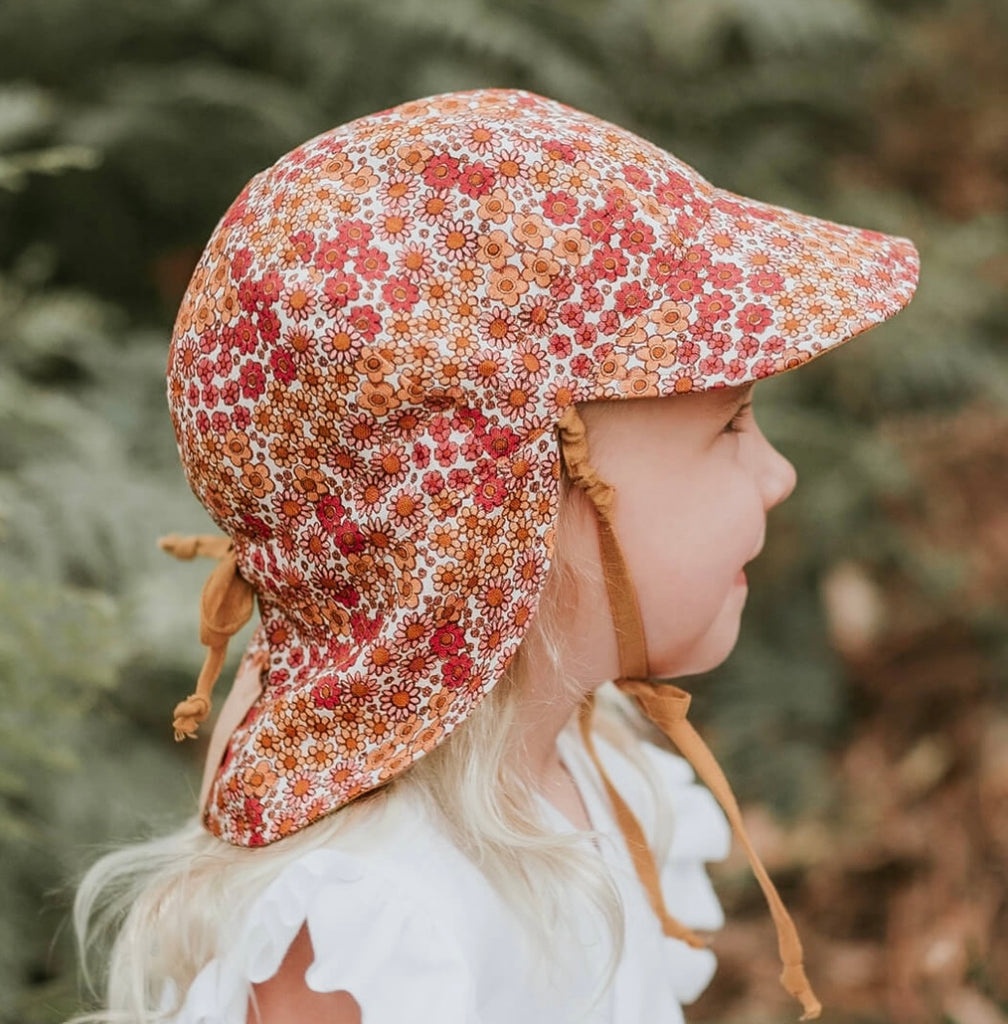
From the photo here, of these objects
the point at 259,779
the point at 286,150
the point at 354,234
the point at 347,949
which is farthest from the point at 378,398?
the point at 286,150

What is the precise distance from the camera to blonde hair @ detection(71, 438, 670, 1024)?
1577 millimetres

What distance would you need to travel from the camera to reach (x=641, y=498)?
1.55 metres

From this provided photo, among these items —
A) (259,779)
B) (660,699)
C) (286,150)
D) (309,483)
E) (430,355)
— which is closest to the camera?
(430,355)

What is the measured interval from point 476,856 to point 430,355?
2.05ft

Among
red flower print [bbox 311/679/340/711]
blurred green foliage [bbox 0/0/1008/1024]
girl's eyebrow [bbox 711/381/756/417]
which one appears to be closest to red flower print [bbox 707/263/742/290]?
girl's eyebrow [bbox 711/381/756/417]

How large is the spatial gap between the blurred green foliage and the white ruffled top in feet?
3.66

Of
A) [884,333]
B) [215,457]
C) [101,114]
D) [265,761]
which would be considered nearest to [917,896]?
[884,333]

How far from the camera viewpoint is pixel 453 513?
1.42 metres

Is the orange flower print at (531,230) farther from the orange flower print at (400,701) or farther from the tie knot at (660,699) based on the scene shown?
the tie knot at (660,699)

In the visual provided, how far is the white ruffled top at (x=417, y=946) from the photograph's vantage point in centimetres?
144

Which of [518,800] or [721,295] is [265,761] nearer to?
[518,800]

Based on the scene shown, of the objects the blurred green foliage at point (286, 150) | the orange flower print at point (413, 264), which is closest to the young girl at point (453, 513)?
the orange flower print at point (413, 264)

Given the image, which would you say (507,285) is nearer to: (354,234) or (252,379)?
(354,234)

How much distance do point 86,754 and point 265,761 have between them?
1200 millimetres
